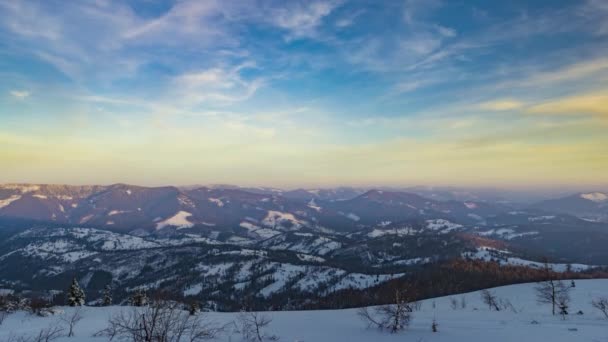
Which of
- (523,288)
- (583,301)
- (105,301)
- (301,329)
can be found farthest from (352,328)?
(523,288)

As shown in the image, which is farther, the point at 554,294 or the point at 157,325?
the point at 554,294

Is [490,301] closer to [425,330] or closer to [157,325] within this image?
[425,330]

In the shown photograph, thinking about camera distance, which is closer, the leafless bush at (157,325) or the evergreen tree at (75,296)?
the leafless bush at (157,325)

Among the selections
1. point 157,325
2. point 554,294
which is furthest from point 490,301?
point 157,325

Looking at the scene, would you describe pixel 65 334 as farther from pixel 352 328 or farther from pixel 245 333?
pixel 352 328

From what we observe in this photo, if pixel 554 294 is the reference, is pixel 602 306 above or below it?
above

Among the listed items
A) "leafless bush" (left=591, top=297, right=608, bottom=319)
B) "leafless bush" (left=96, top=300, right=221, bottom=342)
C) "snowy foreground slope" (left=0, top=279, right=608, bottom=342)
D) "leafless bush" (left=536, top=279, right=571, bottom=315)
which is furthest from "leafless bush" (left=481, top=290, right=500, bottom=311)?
"leafless bush" (left=96, top=300, right=221, bottom=342)

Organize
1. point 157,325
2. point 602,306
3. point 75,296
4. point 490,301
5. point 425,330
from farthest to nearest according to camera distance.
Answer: point 75,296 → point 490,301 → point 602,306 → point 425,330 → point 157,325

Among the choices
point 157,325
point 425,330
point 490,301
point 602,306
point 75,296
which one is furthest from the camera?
point 75,296

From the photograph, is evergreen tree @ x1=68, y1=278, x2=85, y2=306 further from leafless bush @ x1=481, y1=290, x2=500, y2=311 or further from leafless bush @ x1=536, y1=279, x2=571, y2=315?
leafless bush @ x1=536, y1=279, x2=571, y2=315

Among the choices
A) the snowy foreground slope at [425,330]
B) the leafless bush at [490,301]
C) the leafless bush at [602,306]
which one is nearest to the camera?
the snowy foreground slope at [425,330]

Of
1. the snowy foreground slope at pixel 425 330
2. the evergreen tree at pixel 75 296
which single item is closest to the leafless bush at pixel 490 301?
the snowy foreground slope at pixel 425 330

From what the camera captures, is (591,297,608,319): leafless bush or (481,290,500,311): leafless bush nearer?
(591,297,608,319): leafless bush

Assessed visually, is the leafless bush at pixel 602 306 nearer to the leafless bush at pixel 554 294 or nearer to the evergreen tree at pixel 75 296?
the leafless bush at pixel 554 294
